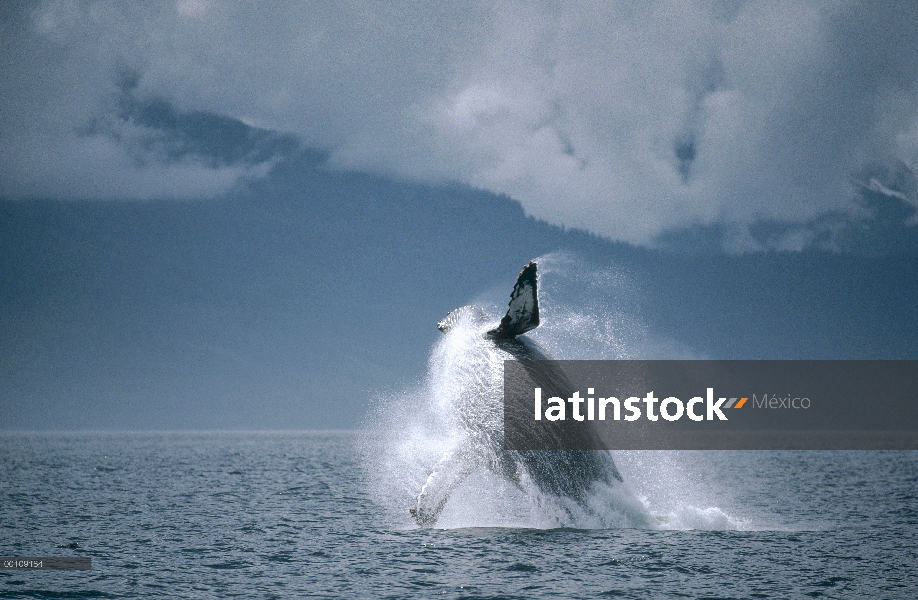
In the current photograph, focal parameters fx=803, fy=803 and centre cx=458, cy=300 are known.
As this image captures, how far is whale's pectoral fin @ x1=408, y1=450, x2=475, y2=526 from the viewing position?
2106 centimetres

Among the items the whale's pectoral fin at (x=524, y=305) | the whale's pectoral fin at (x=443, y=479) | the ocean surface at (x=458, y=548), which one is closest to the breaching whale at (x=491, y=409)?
the whale's pectoral fin at (x=443, y=479)

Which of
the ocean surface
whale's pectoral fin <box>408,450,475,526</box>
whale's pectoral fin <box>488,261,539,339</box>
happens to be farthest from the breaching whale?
the ocean surface

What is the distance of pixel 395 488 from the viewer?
45312 millimetres

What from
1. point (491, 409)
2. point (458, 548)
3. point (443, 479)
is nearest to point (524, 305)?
point (491, 409)

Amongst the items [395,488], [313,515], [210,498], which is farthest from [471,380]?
[395,488]

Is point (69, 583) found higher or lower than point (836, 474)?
lower

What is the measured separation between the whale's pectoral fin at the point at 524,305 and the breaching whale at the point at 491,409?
13 centimetres

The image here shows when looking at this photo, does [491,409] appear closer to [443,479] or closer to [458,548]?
[443,479]

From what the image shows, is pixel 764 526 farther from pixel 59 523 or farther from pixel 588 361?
pixel 59 523

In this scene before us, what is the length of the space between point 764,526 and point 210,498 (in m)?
25.1

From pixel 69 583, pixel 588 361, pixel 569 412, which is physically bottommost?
pixel 69 583

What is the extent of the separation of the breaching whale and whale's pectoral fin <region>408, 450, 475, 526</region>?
26 millimetres

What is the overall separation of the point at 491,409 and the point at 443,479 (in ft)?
7.67

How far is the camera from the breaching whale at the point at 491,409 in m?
20.8
